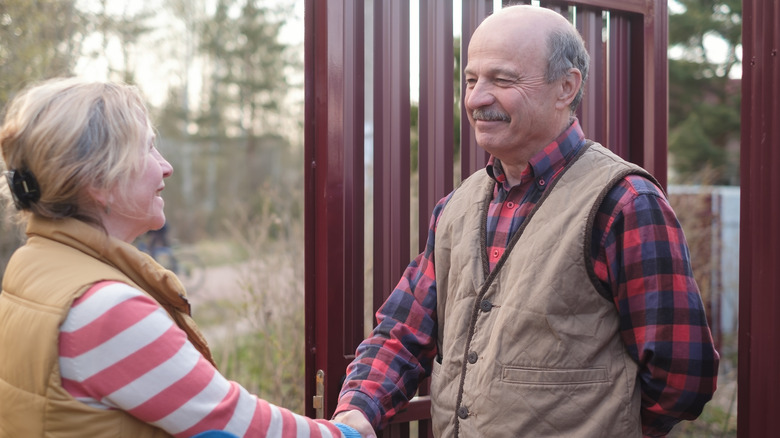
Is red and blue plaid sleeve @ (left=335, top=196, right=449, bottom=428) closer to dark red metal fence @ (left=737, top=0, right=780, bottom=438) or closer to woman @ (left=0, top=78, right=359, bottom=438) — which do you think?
woman @ (left=0, top=78, right=359, bottom=438)

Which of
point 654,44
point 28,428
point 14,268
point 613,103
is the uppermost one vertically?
point 654,44

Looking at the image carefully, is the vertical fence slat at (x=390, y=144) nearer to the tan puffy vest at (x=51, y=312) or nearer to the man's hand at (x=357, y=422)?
the man's hand at (x=357, y=422)

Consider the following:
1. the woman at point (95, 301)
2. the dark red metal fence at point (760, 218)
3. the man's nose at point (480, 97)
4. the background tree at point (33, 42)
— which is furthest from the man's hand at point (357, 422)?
the background tree at point (33, 42)

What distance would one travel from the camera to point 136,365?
141cm

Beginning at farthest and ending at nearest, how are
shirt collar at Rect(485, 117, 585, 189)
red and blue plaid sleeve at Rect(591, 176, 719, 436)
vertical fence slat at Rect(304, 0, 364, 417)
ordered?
vertical fence slat at Rect(304, 0, 364, 417) < shirt collar at Rect(485, 117, 585, 189) < red and blue plaid sleeve at Rect(591, 176, 719, 436)

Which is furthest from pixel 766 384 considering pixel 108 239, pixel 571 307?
pixel 108 239

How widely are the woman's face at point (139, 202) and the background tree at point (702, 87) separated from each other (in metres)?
11.4

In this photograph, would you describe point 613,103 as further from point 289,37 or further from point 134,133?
point 289,37

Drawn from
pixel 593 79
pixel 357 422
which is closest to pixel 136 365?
pixel 357 422

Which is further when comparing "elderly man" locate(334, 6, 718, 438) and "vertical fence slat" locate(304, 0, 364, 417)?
"vertical fence slat" locate(304, 0, 364, 417)

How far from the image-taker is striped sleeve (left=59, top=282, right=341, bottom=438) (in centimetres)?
139

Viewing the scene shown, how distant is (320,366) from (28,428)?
117 cm

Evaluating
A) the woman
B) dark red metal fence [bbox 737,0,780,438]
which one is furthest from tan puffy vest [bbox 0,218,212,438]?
dark red metal fence [bbox 737,0,780,438]

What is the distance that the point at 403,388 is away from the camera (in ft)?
7.27
